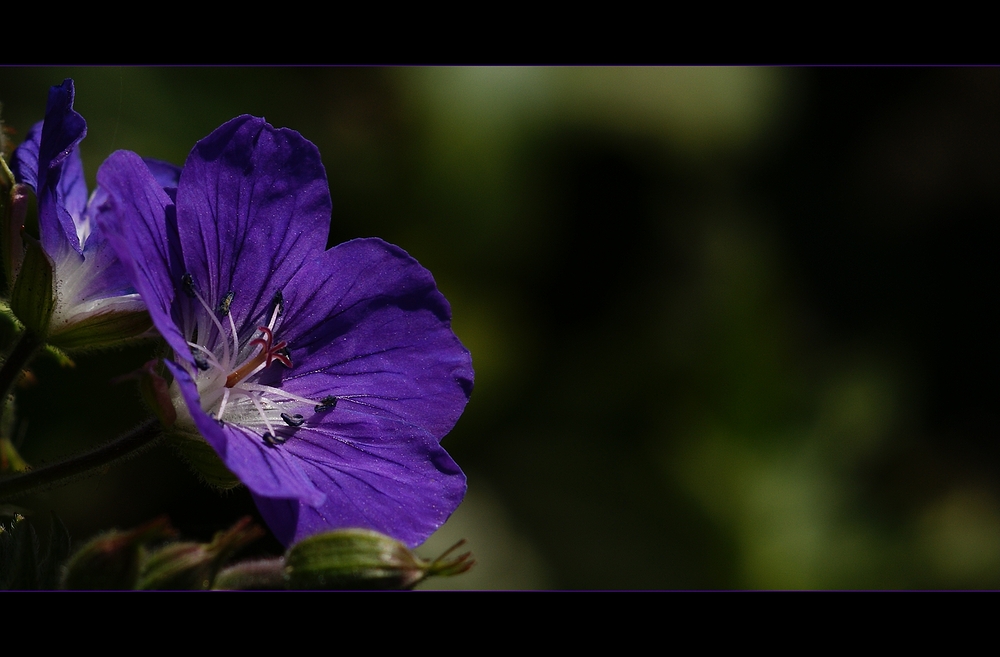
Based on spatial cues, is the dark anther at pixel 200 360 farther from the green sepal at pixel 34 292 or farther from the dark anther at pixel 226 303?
the green sepal at pixel 34 292

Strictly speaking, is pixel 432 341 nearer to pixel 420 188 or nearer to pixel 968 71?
pixel 420 188

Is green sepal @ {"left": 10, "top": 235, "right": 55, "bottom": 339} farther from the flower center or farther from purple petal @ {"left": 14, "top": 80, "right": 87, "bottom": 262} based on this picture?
the flower center

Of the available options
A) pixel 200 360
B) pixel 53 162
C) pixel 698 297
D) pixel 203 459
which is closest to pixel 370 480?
pixel 203 459

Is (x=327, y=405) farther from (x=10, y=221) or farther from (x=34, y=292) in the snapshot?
(x=10, y=221)

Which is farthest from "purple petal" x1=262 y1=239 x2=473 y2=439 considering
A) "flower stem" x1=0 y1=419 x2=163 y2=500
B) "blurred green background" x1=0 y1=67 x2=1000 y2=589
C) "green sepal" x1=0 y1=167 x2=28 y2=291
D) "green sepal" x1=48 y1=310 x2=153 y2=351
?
"blurred green background" x1=0 y1=67 x2=1000 y2=589

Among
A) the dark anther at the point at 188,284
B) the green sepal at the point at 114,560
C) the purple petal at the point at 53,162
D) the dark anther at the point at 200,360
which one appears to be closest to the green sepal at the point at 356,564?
the green sepal at the point at 114,560
